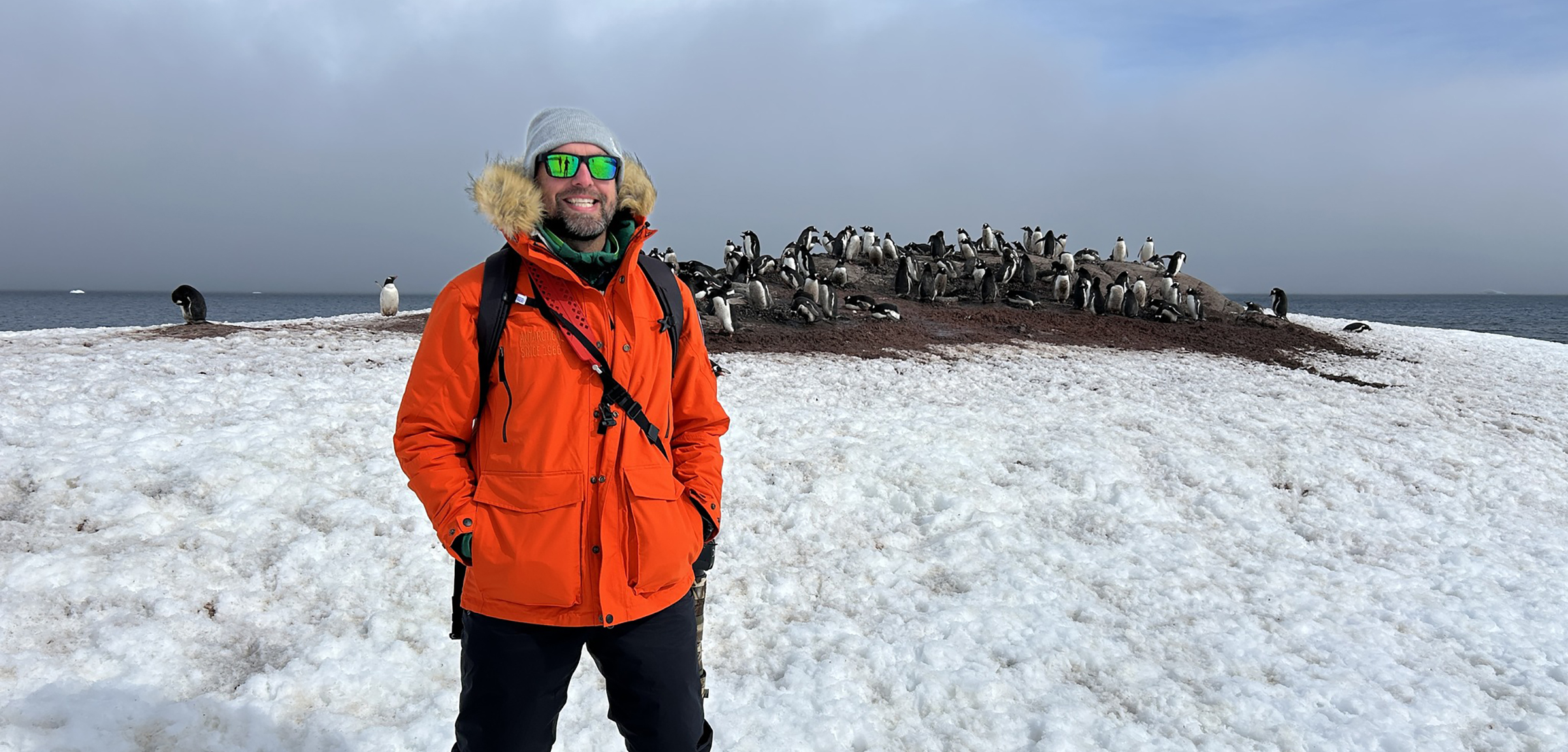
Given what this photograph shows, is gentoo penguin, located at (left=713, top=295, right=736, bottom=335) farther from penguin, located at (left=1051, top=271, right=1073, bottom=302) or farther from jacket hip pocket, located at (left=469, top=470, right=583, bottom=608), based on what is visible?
jacket hip pocket, located at (left=469, top=470, right=583, bottom=608)

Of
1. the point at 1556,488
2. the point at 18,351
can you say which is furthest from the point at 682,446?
the point at 18,351

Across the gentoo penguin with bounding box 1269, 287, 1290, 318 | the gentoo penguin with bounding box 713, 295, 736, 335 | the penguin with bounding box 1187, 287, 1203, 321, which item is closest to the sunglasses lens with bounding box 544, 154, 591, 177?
the gentoo penguin with bounding box 713, 295, 736, 335

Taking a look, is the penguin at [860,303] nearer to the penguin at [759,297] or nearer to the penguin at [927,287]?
the penguin at [759,297]

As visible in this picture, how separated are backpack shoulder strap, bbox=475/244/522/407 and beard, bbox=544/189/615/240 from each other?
215 millimetres

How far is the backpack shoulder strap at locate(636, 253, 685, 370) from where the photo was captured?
2.61 meters

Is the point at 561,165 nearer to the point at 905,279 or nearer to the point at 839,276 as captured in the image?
the point at 905,279

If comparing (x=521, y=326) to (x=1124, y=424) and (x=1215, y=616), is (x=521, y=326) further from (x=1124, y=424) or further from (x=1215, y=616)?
(x=1124, y=424)

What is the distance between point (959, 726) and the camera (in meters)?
4.03

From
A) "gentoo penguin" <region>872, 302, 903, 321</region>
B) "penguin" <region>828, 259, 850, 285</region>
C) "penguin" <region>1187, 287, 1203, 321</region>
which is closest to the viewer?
"gentoo penguin" <region>872, 302, 903, 321</region>

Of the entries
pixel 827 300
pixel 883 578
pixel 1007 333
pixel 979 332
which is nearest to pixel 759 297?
pixel 827 300

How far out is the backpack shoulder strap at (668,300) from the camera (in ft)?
8.55

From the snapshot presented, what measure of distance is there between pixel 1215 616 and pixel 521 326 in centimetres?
500

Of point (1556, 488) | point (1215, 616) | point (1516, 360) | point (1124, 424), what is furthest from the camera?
point (1516, 360)

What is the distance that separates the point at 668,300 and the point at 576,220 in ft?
1.35
